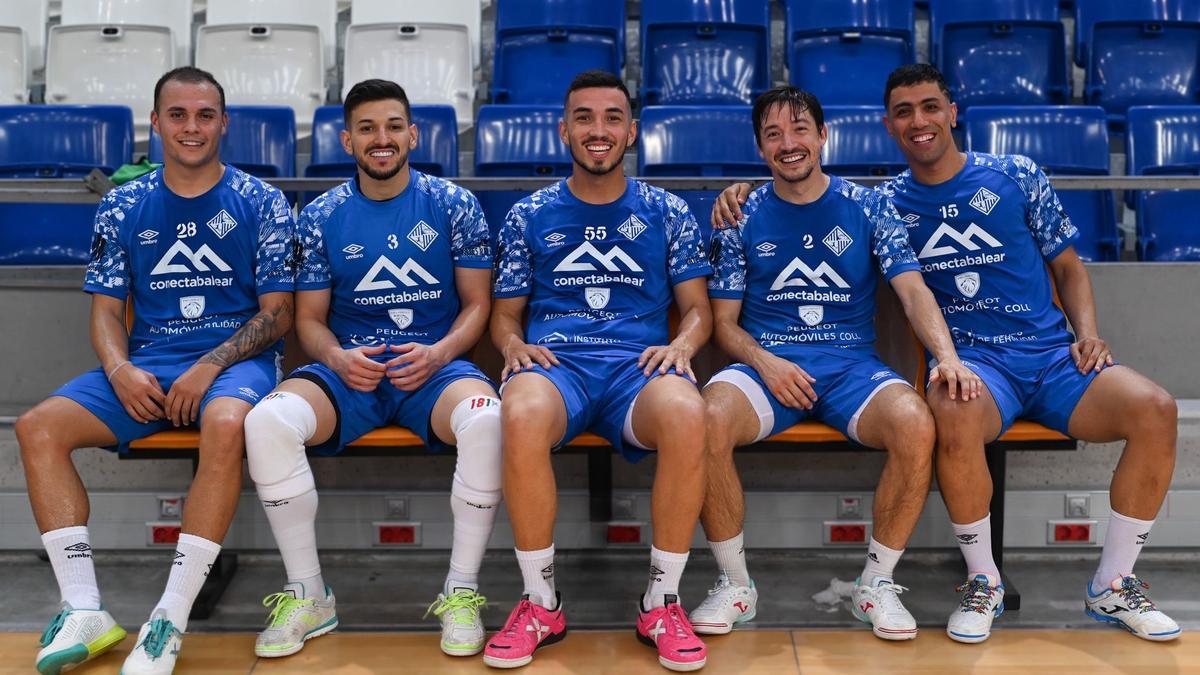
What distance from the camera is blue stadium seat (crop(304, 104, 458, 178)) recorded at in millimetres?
4383

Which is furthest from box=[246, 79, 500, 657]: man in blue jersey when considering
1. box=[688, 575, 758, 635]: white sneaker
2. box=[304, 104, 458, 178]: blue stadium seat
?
box=[304, 104, 458, 178]: blue stadium seat

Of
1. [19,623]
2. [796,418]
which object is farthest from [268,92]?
[796,418]

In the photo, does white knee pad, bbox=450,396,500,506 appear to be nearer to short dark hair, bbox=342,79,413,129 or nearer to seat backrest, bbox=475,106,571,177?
short dark hair, bbox=342,79,413,129

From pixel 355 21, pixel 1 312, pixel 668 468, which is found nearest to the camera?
pixel 668 468

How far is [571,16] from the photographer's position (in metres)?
5.67

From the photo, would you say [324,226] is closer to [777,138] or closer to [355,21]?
[777,138]

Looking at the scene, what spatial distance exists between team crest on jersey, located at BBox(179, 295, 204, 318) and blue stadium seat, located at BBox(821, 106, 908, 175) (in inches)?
98.8

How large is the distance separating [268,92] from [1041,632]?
4489 millimetres

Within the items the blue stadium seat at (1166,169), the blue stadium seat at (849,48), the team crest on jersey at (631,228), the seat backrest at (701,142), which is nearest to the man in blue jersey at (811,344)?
the team crest on jersey at (631,228)

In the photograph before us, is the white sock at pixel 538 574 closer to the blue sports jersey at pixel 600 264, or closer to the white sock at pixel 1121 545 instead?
the blue sports jersey at pixel 600 264

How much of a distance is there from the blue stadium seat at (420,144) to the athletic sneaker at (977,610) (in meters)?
2.61

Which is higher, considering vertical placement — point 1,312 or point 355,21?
point 355,21

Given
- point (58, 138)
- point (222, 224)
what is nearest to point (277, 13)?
point (58, 138)

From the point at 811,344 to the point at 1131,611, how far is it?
109 centimetres
